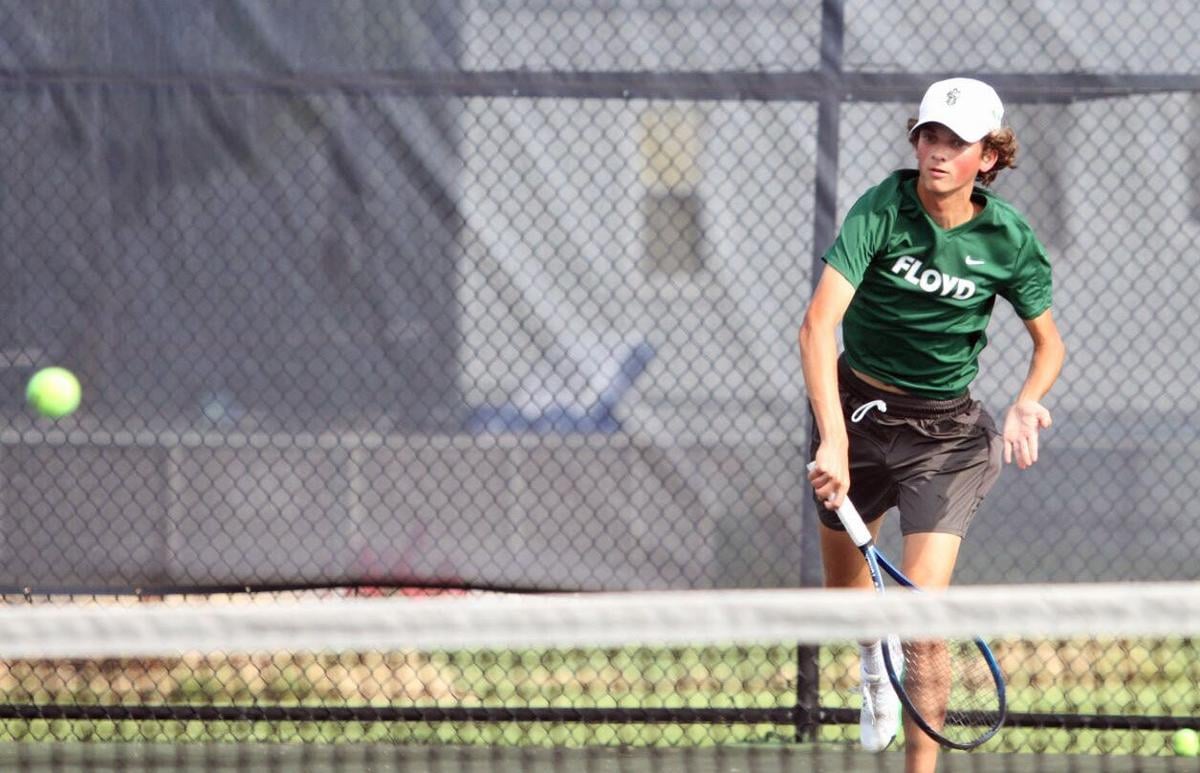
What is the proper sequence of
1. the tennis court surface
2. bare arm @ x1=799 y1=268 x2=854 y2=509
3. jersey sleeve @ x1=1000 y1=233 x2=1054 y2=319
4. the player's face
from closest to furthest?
bare arm @ x1=799 y1=268 x2=854 y2=509, the player's face, jersey sleeve @ x1=1000 y1=233 x2=1054 y2=319, the tennis court surface

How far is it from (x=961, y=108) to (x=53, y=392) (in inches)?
97.0

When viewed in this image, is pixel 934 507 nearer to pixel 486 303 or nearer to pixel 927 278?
pixel 927 278

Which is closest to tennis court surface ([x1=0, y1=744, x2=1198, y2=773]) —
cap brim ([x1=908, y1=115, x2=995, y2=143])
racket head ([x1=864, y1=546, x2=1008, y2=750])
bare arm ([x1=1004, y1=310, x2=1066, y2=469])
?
racket head ([x1=864, y1=546, x2=1008, y2=750])

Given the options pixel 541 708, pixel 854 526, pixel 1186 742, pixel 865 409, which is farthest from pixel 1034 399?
pixel 541 708

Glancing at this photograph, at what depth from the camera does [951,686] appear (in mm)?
3627

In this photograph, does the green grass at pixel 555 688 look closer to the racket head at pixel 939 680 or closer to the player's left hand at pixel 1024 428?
the racket head at pixel 939 680

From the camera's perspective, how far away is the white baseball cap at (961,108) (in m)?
3.25

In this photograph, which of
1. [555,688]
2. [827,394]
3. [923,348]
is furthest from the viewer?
[555,688]

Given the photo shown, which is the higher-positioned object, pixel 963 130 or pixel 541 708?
pixel 963 130

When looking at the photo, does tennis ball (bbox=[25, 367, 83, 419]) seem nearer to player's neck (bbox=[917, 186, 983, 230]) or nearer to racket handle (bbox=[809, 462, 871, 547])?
racket handle (bbox=[809, 462, 871, 547])

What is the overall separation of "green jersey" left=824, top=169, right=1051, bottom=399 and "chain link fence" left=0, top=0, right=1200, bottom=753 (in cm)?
80

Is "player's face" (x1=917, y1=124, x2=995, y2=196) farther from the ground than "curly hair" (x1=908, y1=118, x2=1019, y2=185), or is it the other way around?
"curly hair" (x1=908, y1=118, x2=1019, y2=185)

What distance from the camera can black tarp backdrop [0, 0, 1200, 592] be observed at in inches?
173

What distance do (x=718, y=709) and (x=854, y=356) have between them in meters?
1.20
